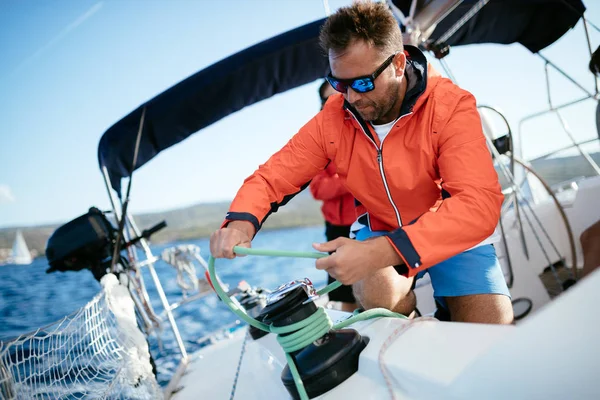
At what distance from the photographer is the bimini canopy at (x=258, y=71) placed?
9.98ft

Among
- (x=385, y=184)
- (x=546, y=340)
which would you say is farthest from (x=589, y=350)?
(x=385, y=184)

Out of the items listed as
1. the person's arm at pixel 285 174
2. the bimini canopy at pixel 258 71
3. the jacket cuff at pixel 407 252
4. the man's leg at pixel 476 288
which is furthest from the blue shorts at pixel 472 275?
the bimini canopy at pixel 258 71

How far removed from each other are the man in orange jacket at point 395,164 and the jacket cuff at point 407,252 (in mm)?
52

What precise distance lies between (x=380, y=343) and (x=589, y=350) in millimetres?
503

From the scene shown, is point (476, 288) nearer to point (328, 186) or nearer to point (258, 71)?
point (328, 186)

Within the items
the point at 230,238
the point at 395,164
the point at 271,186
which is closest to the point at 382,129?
the point at 395,164

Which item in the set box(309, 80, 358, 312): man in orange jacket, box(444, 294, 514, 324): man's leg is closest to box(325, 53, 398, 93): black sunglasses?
box(444, 294, 514, 324): man's leg

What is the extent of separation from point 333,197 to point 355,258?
→ 200 cm

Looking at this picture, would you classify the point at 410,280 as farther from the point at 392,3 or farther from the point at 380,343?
the point at 392,3

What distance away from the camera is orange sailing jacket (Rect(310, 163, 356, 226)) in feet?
9.34

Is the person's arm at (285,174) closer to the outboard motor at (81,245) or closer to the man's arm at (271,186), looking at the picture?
the man's arm at (271,186)

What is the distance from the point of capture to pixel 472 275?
1.42 meters

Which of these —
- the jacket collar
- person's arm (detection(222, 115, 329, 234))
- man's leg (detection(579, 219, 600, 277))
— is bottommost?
man's leg (detection(579, 219, 600, 277))

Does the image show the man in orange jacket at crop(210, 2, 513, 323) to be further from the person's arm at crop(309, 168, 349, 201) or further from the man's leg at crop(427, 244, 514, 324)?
the person's arm at crop(309, 168, 349, 201)
